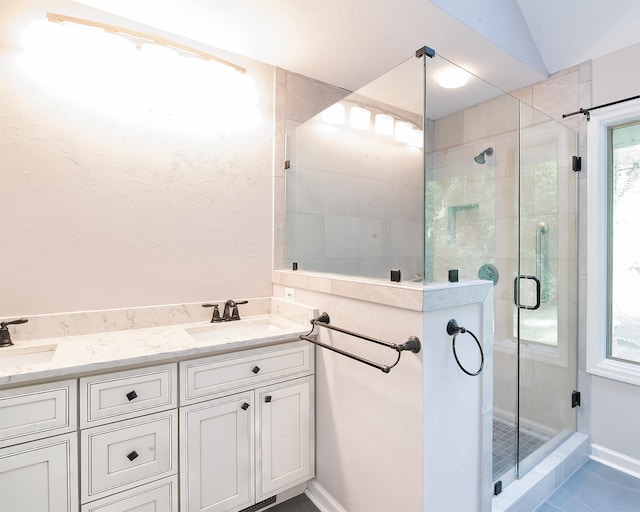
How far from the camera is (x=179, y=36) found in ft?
6.20

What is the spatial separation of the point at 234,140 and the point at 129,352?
1330 mm

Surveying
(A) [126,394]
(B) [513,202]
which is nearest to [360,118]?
(B) [513,202]

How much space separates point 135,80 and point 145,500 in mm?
1957

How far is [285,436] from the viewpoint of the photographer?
5.57 ft

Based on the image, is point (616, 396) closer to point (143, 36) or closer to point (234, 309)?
point (234, 309)

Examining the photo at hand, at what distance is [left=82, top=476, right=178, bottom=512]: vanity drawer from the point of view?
128 centimetres

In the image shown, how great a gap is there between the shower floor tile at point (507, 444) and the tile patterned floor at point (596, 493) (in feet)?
0.75

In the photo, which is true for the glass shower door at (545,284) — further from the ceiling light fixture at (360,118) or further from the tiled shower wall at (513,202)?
the ceiling light fixture at (360,118)

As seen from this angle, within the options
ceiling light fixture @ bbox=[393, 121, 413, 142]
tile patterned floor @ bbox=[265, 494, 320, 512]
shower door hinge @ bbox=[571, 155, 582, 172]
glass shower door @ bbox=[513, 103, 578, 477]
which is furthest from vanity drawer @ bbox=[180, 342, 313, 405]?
shower door hinge @ bbox=[571, 155, 582, 172]

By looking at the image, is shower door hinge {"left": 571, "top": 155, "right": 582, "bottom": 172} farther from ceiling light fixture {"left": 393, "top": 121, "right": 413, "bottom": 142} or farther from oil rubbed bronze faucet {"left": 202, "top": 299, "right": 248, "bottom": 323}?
oil rubbed bronze faucet {"left": 202, "top": 299, "right": 248, "bottom": 323}

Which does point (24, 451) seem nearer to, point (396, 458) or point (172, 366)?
point (172, 366)

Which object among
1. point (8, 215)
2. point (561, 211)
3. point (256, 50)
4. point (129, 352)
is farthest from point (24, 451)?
point (561, 211)

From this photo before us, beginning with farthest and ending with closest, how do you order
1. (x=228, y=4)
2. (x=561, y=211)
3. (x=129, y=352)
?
(x=561, y=211) < (x=228, y=4) < (x=129, y=352)

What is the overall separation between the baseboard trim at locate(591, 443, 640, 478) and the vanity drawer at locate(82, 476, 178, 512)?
2.49m
